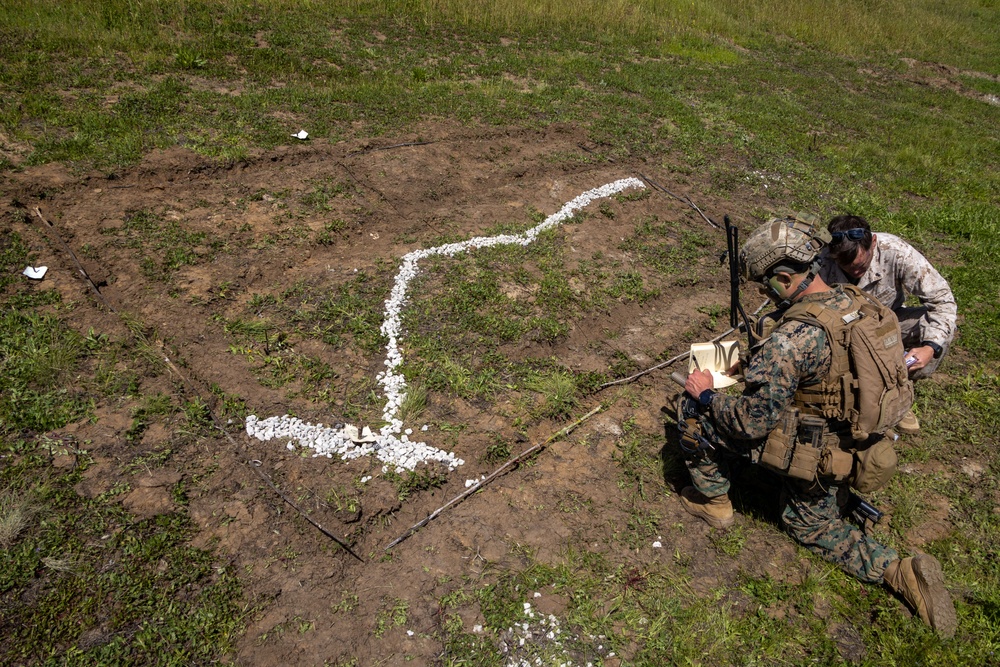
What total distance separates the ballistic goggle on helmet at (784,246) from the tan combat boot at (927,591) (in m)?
2.14

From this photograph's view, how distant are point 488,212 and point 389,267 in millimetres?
1913

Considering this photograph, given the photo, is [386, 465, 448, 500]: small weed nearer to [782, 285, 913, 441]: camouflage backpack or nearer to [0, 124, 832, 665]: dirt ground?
[0, 124, 832, 665]: dirt ground

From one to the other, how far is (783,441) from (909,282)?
6.81 feet

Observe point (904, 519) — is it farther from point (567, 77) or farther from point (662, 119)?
point (567, 77)

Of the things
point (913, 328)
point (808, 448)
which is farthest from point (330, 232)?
point (913, 328)

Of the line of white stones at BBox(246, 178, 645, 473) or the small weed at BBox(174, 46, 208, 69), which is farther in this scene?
the small weed at BBox(174, 46, 208, 69)

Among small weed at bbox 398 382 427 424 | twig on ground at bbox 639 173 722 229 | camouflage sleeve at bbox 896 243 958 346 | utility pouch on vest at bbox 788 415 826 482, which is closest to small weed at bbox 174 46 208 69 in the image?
twig on ground at bbox 639 173 722 229

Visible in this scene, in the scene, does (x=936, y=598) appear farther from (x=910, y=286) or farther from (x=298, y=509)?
(x=298, y=509)

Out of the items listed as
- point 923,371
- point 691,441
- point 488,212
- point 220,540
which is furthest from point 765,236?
point 488,212

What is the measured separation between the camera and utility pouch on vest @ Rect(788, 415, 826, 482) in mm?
4031

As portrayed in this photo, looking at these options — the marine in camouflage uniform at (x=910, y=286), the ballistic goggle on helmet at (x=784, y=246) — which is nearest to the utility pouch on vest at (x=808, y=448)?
the ballistic goggle on helmet at (x=784, y=246)

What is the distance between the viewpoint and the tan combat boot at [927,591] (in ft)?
13.1

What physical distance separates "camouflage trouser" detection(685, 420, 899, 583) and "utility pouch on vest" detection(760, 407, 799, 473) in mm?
197

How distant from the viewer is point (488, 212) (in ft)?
27.5
